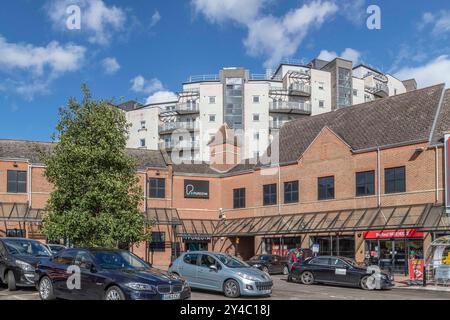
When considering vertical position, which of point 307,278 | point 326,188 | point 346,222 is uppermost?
point 326,188

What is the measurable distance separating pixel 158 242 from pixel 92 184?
72.5 feet

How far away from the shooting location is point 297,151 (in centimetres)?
4050

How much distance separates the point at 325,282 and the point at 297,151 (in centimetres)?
1739

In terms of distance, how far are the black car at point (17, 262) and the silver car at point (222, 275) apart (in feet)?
15.5

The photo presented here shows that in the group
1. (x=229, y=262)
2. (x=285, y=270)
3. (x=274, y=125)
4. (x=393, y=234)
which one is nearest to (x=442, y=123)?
(x=393, y=234)

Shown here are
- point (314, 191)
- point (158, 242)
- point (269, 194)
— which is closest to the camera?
point (314, 191)

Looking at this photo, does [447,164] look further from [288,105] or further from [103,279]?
[288,105]

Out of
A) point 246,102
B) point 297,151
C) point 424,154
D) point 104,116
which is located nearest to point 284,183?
point 297,151

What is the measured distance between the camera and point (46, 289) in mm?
14891

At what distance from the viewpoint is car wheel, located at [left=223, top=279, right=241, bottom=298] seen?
56.8 ft

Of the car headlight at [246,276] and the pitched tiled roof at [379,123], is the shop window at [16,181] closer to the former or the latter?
the pitched tiled roof at [379,123]

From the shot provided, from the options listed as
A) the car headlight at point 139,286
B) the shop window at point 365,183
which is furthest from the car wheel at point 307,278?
the car headlight at point 139,286

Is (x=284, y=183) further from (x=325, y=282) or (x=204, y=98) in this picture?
(x=204, y=98)

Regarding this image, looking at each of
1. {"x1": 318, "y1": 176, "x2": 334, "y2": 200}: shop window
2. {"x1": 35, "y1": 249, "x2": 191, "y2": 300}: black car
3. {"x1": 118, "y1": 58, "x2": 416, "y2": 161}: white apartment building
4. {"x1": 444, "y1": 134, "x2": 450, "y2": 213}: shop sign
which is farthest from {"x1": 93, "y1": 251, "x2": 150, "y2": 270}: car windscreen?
{"x1": 118, "y1": 58, "x2": 416, "y2": 161}: white apartment building
